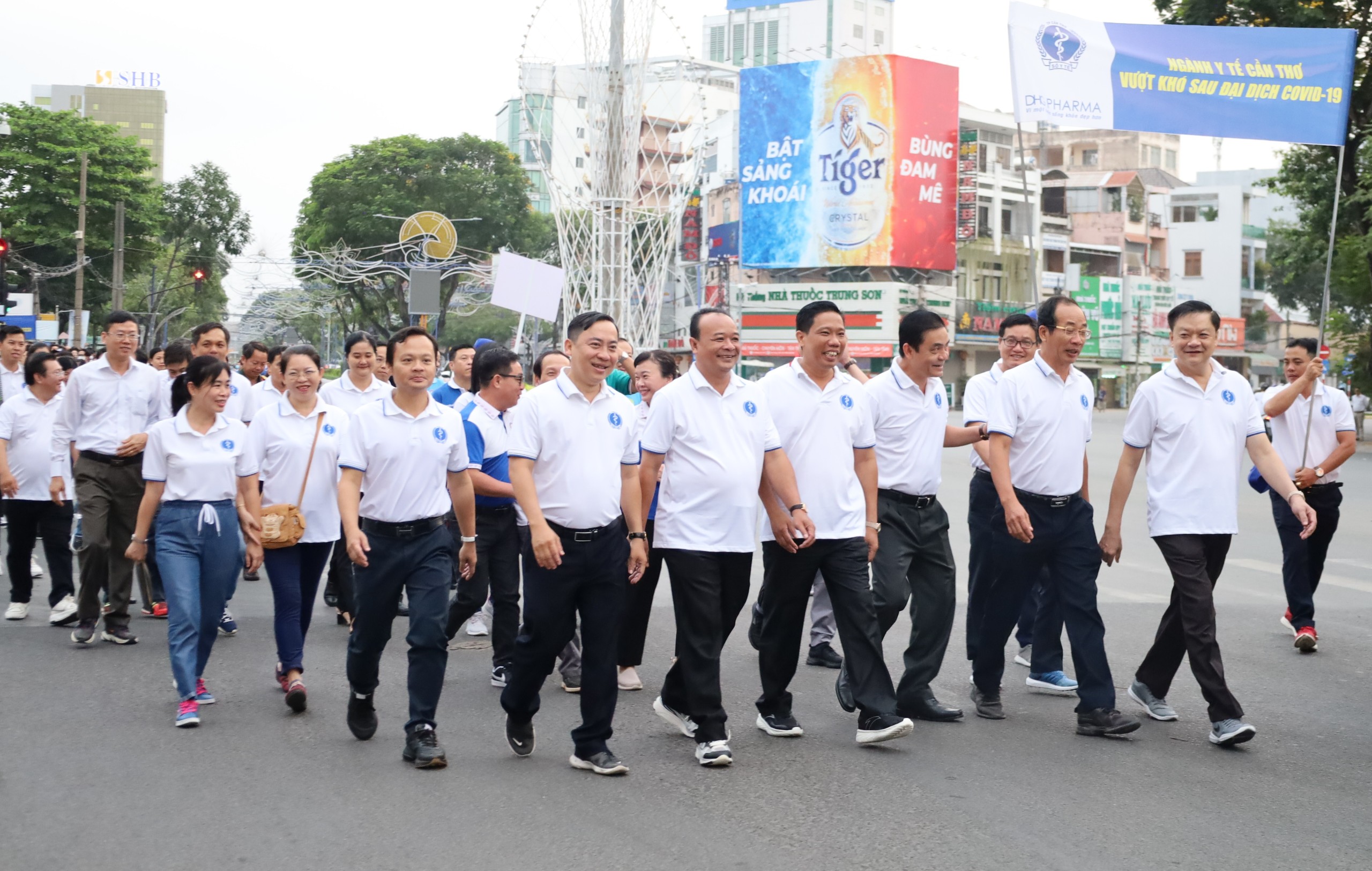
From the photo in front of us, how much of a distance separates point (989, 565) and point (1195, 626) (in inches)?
39.8

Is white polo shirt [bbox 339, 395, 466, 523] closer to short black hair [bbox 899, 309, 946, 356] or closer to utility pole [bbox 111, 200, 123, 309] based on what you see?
short black hair [bbox 899, 309, 946, 356]

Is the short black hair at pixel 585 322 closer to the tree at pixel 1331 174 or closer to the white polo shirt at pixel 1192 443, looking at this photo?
the white polo shirt at pixel 1192 443

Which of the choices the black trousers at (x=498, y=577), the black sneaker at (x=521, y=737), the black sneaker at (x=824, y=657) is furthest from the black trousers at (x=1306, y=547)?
the black sneaker at (x=521, y=737)

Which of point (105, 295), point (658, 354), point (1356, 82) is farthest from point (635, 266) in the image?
point (658, 354)

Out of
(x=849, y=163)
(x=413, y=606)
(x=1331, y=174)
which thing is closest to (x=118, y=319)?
(x=413, y=606)

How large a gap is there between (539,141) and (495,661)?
24.8 m

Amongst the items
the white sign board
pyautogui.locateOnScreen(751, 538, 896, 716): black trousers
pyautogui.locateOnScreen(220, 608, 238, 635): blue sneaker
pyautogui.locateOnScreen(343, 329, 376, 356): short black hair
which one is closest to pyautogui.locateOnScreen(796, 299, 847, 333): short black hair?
pyautogui.locateOnScreen(751, 538, 896, 716): black trousers

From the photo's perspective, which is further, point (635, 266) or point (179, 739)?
point (635, 266)

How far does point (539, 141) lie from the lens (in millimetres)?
30484

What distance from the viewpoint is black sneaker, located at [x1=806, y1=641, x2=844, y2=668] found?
24.7ft

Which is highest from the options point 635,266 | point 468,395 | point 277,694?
point 635,266

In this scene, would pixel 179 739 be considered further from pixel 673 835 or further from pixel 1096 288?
pixel 1096 288

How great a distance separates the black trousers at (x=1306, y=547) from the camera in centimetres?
797

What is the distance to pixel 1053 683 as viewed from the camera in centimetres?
689
